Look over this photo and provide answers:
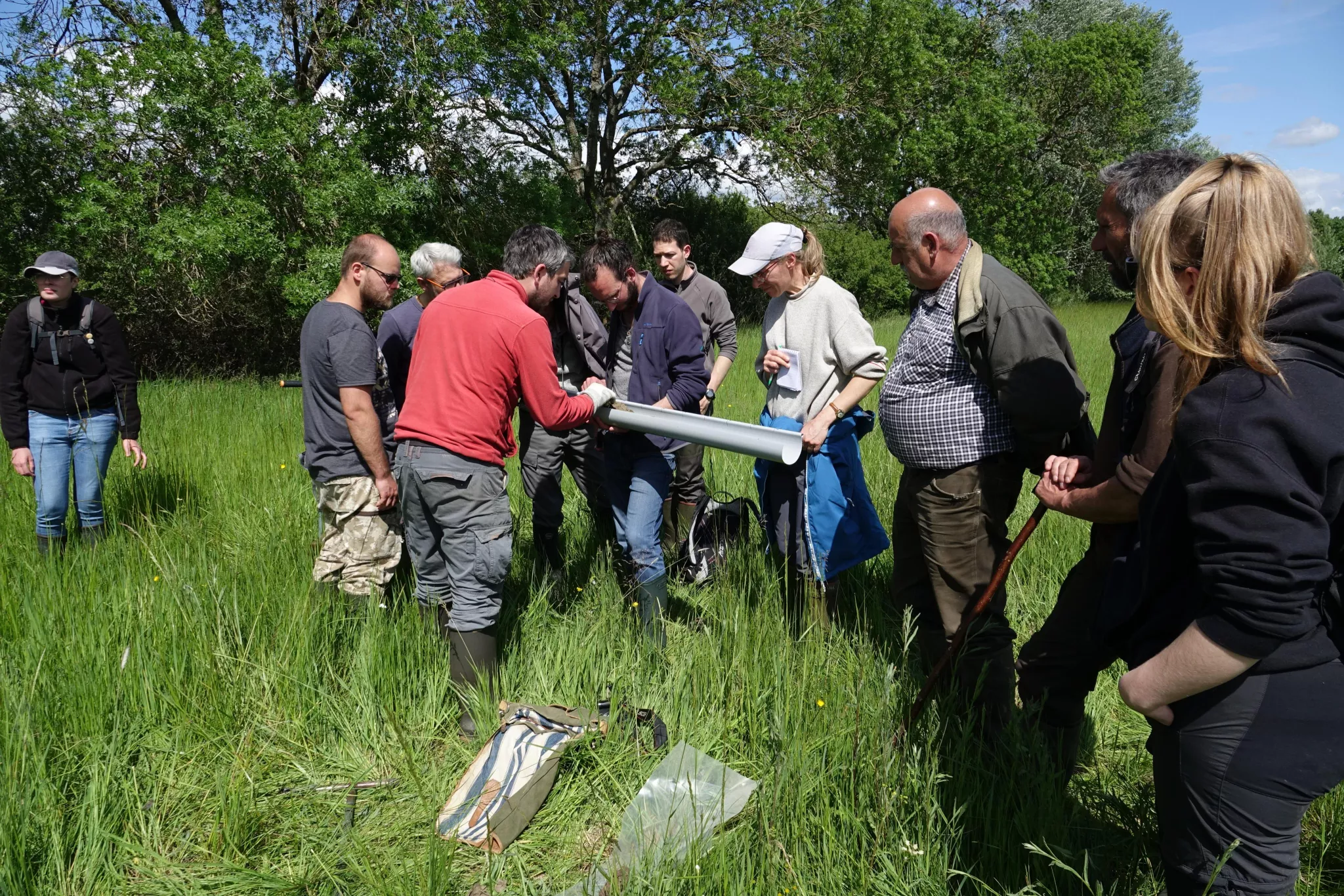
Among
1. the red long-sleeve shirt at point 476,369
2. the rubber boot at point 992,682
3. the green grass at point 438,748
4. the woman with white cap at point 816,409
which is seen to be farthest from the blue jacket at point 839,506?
the red long-sleeve shirt at point 476,369

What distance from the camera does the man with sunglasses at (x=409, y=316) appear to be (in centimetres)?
466

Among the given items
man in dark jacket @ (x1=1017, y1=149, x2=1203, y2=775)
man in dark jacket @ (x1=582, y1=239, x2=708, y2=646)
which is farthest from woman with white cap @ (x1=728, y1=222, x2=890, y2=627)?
man in dark jacket @ (x1=1017, y1=149, x2=1203, y2=775)

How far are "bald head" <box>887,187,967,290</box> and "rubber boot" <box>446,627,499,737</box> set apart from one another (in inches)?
84.9

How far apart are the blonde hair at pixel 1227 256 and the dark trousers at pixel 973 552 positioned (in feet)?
4.78

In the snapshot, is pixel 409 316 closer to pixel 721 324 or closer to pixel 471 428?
pixel 471 428

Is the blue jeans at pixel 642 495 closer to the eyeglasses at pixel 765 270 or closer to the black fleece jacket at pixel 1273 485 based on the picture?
the eyeglasses at pixel 765 270

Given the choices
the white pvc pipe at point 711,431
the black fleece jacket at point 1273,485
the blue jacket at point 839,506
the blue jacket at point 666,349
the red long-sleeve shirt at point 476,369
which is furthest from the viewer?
the blue jacket at point 666,349

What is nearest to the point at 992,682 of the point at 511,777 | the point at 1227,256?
the point at 511,777

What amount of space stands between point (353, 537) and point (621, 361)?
1.80 meters

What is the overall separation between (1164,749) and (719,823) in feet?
4.16

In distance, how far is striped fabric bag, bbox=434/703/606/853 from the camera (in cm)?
258

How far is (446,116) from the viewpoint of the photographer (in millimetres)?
14938

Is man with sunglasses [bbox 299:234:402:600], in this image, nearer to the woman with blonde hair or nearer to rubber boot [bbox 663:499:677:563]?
→ rubber boot [bbox 663:499:677:563]

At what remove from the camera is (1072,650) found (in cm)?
262
